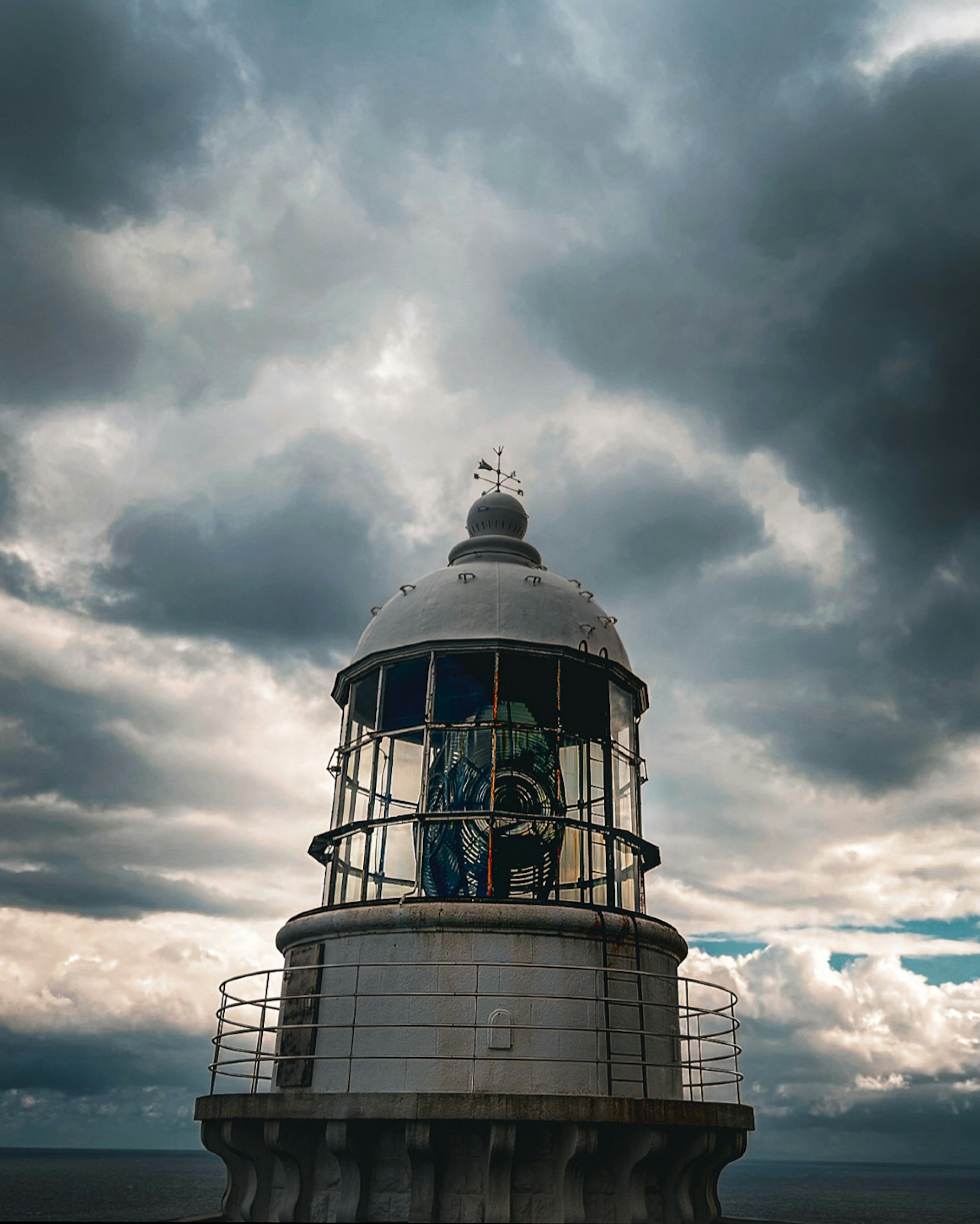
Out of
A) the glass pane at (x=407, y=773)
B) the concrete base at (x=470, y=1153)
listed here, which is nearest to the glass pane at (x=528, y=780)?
the glass pane at (x=407, y=773)

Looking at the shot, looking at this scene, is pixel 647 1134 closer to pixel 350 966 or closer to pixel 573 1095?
pixel 573 1095

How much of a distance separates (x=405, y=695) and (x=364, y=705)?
2.57ft

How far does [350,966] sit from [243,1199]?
318 centimetres

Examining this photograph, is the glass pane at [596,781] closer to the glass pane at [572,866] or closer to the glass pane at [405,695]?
the glass pane at [572,866]

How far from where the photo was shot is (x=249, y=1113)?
1180cm

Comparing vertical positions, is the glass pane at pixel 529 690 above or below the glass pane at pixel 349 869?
above

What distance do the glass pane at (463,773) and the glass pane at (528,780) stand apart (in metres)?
0.22

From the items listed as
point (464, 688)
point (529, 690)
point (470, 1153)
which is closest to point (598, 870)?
point (529, 690)

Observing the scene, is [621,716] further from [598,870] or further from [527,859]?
[527,859]

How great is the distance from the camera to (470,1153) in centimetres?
1134

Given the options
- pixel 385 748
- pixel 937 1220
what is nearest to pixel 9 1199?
pixel 937 1220

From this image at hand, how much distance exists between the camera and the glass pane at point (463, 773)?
15.9 meters

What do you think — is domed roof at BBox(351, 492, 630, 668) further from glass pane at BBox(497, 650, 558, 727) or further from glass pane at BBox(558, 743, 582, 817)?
glass pane at BBox(558, 743, 582, 817)

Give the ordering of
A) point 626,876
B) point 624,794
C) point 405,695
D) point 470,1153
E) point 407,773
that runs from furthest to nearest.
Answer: point 407,773, point 405,695, point 624,794, point 626,876, point 470,1153
